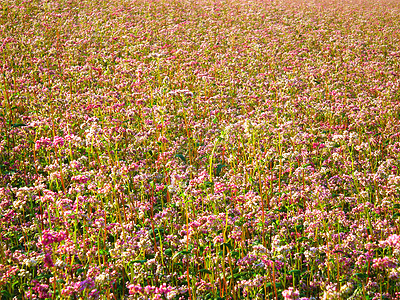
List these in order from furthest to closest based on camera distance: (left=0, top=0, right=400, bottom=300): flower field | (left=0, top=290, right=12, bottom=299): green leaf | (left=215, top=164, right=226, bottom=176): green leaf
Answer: (left=215, top=164, right=226, bottom=176): green leaf < (left=0, top=0, right=400, bottom=300): flower field < (left=0, top=290, right=12, bottom=299): green leaf

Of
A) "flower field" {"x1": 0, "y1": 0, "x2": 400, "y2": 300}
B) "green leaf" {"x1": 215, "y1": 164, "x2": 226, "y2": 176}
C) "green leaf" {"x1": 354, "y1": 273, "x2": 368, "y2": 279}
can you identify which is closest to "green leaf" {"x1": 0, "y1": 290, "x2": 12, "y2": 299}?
"flower field" {"x1": 0, "y1": 0, "x2": 400, "y2": 300}

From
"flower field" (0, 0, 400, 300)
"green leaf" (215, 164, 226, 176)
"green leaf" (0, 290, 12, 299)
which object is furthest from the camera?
"green leaf" (215, 164, 226, 176)

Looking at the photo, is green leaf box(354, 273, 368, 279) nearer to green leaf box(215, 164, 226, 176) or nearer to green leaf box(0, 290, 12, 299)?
green leaf box(215, 164, 226, 176)

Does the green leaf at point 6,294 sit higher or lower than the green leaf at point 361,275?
higher

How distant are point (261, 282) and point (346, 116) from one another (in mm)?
6433

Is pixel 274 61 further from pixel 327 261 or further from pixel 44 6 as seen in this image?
pixel 44 6

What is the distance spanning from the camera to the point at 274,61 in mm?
13805

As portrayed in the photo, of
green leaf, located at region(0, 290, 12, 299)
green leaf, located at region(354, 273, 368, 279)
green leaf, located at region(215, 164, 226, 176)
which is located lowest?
green leaf, located at region(354, 273, 368, 279)

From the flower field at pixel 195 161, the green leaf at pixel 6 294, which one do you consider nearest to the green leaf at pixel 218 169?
the flower field at pixel 195 161

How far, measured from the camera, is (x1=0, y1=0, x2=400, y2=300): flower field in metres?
4.41

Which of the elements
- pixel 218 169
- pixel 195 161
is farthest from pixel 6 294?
pixel 195 161

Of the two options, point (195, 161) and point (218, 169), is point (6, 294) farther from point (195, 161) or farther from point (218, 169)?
point (195, 161)

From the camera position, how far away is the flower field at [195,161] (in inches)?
174

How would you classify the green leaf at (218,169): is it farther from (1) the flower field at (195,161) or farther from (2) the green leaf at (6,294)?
(2) the green leaf at (6,294)
